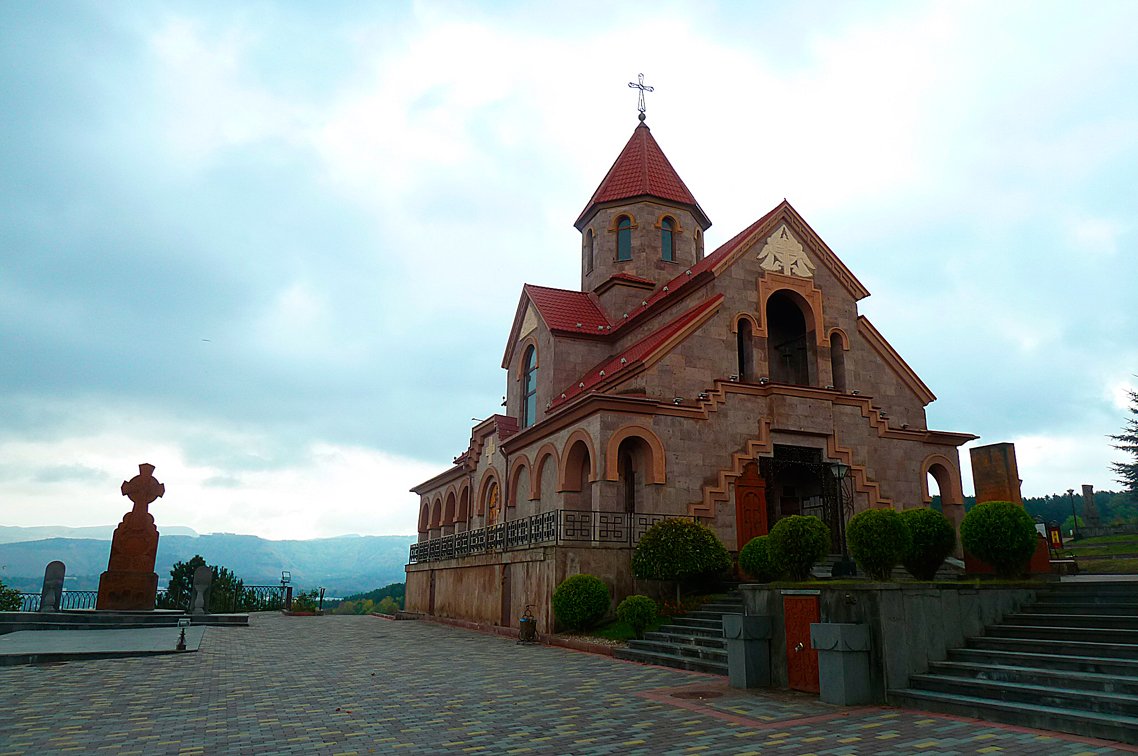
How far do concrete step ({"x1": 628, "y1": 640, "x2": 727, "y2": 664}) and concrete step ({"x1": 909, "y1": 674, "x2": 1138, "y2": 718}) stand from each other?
390 cm

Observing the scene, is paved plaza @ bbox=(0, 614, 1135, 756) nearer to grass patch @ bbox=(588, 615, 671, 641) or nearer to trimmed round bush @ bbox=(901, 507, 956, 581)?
grass patch @ bbox=(588, 615, 671, 641)

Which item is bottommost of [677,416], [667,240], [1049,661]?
[1049,661]

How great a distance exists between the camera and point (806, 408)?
72.3 feet

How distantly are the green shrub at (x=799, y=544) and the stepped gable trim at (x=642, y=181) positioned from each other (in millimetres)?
19592

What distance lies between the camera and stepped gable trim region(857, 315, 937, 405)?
24594 millimetres

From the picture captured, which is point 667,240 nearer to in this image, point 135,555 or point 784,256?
point 784,256

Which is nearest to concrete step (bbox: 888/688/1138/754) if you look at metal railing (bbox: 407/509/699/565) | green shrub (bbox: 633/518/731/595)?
green shrub (bbox: 633/518/731/595)

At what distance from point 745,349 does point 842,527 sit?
20.1 feet

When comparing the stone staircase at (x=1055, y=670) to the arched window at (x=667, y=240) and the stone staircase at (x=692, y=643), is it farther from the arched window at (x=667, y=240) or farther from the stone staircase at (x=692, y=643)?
the arched window at (x=667, y=240)

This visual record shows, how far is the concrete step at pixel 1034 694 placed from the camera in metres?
7.30

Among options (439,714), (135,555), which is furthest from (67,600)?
(439,714)

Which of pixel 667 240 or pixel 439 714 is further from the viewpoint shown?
pixel 667 240

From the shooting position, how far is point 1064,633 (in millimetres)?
9523

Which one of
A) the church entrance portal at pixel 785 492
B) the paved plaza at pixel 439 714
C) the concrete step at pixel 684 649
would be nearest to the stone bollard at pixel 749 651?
the paved plaza at pixel 439 714
